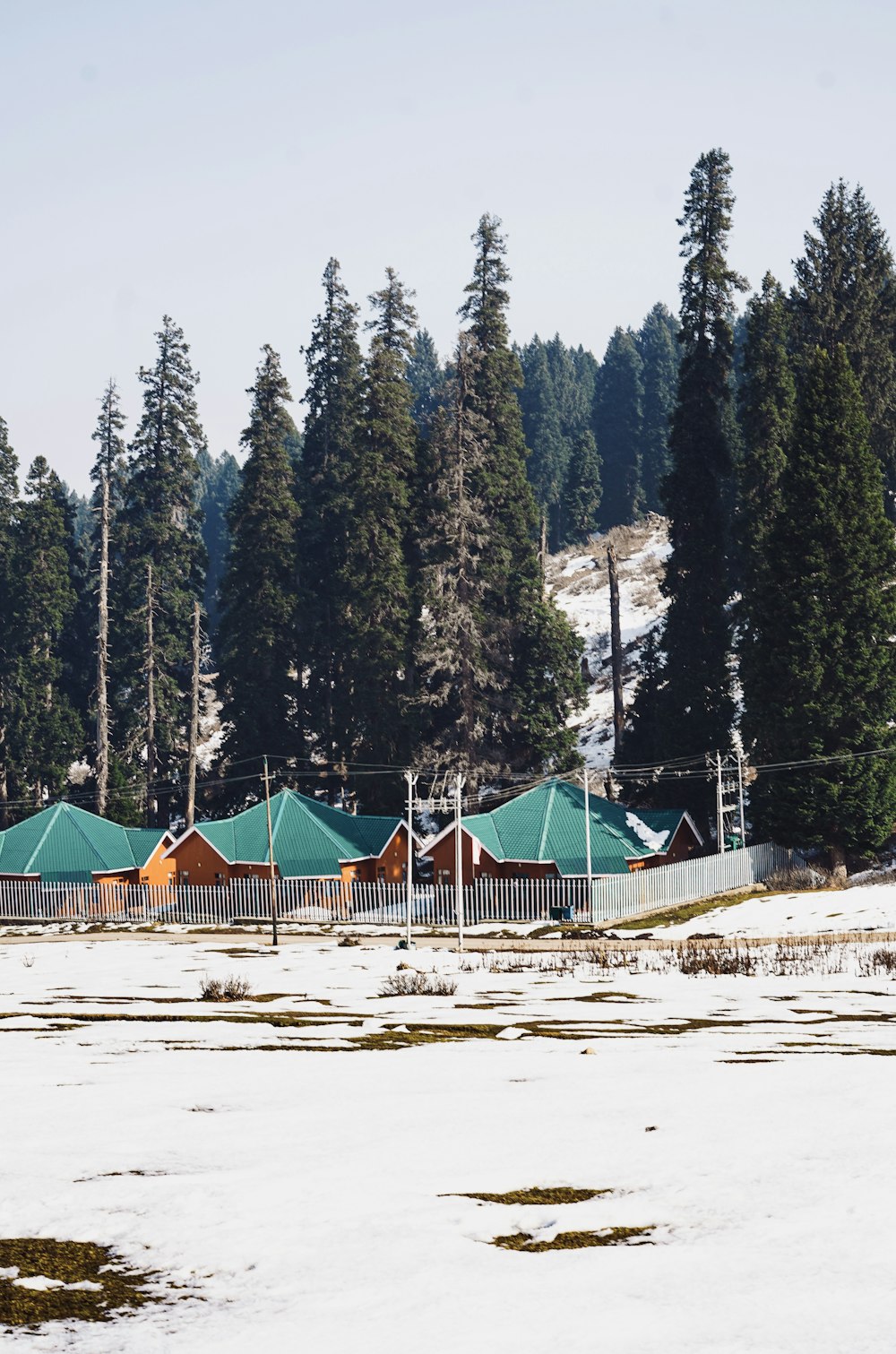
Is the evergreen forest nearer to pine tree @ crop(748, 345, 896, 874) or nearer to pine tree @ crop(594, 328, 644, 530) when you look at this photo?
pine tree @ crop(748, 345, 896, 874)

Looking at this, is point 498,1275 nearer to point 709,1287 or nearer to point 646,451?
point 709,1287

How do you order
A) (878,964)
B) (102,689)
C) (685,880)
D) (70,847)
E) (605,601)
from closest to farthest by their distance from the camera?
(878,964)
(685,880)
(70,847)
(102,689)
(605,601)

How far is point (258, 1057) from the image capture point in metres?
16.5

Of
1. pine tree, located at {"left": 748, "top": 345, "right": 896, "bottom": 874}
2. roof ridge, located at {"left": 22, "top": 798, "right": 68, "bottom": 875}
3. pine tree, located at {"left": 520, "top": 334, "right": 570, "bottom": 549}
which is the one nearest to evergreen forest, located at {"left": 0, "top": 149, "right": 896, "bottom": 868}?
pine tree, located at {"left": 748, "top": 345, "right": 896, "bottom": 874}

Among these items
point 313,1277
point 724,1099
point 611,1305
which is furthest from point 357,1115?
point 611,1305

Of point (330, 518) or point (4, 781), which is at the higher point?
point (330, 518)

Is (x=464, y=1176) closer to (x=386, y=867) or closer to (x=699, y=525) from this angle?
(x=386, y=867)

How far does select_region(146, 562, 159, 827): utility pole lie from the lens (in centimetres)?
7669

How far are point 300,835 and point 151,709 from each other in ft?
74.5

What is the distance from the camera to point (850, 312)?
69.2 m

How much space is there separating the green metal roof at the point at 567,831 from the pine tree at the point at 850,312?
2539 centimetres

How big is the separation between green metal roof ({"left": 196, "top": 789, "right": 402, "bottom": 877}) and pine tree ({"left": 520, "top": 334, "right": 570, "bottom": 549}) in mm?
81752

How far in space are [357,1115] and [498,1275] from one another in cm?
463

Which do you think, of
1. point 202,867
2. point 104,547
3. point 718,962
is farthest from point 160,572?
point 718,962
